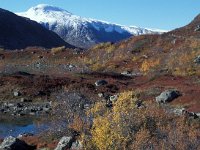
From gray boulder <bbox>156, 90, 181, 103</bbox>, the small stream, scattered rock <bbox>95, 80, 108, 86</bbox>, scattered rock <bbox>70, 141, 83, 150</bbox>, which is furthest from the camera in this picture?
scattered rock <bbox>95, 80, 108, 86</bbox>

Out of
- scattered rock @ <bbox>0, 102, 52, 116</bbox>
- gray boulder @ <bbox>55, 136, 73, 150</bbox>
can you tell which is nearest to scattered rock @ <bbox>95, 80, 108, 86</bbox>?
scattered rock @ <bbox>0, 102, 52, 116</bbox>

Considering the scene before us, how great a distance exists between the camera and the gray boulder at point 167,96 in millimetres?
66688

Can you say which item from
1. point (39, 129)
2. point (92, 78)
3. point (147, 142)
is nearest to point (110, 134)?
point (147, 142)

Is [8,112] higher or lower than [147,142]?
lower

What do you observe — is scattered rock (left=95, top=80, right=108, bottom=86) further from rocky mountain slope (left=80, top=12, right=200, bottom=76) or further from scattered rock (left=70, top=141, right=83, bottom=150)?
scattered rock (left=70, top=141, right=83, bottom=150)

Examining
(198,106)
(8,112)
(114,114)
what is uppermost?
(114,114)

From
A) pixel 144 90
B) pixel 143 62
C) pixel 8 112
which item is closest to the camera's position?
pixel 8 112

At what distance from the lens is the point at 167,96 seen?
67.2 metres

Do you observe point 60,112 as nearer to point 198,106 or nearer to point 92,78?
point 198,106

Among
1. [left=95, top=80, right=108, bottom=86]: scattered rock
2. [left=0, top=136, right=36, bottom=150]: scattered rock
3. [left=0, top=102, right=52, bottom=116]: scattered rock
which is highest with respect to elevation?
[left=0, top=136, right=36, bottom=150]: scattered rock

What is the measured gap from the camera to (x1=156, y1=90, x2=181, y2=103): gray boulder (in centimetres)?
6669

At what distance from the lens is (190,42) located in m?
126

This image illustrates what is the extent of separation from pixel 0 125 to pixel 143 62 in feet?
214

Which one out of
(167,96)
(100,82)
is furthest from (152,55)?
(167,96)
